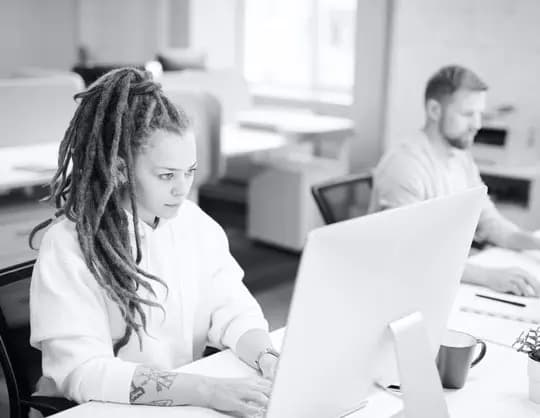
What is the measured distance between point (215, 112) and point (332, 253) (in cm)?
279

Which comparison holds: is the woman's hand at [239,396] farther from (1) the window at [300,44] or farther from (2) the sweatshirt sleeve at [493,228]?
(1) the window at [300,44]

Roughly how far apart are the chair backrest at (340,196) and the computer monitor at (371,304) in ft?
3.77

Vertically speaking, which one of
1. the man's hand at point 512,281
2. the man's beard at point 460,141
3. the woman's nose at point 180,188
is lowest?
the man's hand at point 512,281

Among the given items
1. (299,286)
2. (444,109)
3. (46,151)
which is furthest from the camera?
(46,151)

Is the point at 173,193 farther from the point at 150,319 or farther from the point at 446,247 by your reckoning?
the point at 446,247

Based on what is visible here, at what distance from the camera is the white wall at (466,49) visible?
407 centimetres

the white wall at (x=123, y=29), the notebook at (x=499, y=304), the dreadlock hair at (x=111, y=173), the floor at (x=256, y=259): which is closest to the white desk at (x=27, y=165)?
the floor at (x=256, y=259)

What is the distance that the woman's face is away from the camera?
4.60ft

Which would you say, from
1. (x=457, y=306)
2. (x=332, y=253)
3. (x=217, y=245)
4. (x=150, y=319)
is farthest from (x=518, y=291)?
(x=332, y=253)

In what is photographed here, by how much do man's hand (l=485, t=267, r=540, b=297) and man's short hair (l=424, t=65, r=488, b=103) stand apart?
71 cm

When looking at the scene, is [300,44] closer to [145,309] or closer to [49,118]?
[49,118]

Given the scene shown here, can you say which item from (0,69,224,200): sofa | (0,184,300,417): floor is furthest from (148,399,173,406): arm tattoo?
(0,69,224,200): sofa

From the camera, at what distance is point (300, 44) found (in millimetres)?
5727

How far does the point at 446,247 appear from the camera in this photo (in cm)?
116
